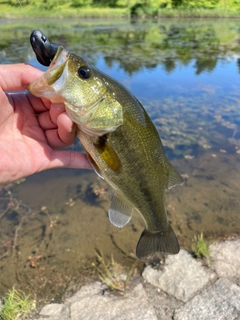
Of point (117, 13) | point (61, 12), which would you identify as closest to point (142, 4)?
point (117, 13)

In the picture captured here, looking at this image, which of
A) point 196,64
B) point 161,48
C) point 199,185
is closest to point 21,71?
point 199,185

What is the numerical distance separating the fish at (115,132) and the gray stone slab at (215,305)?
1.31 metres

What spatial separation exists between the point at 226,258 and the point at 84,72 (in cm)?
312

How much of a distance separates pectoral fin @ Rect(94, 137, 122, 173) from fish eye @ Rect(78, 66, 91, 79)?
0.46 m

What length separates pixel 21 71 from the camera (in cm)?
254

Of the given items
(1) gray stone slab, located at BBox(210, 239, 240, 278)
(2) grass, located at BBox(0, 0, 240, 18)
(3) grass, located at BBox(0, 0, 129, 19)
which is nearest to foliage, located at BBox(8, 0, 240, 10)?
(2) grass, located at BBox(0, 0, 240, 18)

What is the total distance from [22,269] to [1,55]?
1361cm

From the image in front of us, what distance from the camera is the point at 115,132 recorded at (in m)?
2.24

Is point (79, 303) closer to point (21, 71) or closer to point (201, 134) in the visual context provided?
point (21, 71)

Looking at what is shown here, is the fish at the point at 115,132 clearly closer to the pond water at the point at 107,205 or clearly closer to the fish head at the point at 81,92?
the fish head at the point at 81,92

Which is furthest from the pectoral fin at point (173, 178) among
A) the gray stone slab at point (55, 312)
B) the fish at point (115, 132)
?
the gray stone slab at point (55, 312)

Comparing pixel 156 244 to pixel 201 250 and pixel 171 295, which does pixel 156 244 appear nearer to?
pixel 171 295

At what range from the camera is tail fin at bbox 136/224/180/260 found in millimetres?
2799

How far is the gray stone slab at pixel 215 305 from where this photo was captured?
314 cm
